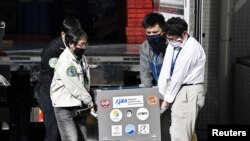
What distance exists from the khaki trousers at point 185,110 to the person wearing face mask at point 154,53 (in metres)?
0.27

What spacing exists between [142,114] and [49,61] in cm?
125

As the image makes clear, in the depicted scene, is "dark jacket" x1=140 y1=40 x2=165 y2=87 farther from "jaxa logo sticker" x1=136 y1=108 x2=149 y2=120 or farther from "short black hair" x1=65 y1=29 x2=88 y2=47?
"short black hair" x1=65 y1=29 x2=88 y2=47

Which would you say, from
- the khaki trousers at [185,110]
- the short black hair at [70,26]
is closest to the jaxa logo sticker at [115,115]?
the khaki trousers at [185,110]

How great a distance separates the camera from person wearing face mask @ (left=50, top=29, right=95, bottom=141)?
6.03 metres

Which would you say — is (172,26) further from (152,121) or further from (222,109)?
(222,109)

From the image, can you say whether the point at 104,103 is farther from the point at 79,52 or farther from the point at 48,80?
the point at 48,80

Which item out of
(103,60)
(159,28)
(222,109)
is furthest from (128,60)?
(222,109)

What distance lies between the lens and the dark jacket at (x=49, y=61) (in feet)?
21.8

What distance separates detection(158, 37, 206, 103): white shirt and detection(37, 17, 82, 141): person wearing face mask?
113cm

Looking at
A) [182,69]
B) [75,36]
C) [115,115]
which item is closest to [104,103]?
[115,115]

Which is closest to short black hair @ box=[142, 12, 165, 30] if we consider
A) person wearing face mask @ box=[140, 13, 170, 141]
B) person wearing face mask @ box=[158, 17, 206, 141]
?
person wearing face mask @ box=[140, 13, 170, 141]

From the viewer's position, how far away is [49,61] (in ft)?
21.9

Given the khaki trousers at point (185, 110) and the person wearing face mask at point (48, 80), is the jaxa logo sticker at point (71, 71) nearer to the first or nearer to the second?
the person wearing face mask at point (48, 80)

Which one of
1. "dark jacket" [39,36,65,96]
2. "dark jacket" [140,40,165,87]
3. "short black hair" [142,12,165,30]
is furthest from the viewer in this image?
"dark jacket" [39,36,65,96]
